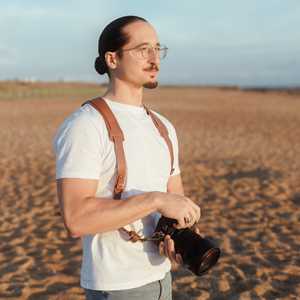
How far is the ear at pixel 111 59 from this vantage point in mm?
1806

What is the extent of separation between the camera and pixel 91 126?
1640 mm

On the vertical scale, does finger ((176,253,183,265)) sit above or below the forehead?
below

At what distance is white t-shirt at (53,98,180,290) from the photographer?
1.62 meters

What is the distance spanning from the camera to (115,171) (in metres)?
1.70

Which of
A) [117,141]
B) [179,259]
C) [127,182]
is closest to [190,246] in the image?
[179,259]

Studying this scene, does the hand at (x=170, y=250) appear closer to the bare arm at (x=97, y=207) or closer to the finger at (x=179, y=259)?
the finger at (x=179, y=259)

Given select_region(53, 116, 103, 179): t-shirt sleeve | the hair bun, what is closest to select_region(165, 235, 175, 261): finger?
select_region(53, 116, 103, 179): t-shirt sleeve

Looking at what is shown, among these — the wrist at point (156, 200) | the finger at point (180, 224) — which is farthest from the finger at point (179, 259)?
the wrist at point (156, 200)

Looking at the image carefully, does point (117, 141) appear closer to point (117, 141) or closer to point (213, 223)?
point (117, 141)

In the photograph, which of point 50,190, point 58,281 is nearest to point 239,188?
point 50,190

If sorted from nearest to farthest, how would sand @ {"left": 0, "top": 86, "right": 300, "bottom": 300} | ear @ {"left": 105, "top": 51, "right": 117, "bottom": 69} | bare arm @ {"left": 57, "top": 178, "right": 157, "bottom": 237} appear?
bare arm @ {"left": 57, "top": 178, "right": 157, "bottom": 237}
ear @ {"left": 105, "top": 51, "right": 117, "bottom": 69}
sand @ {"left": 0, "top": 86, "right": 300, "bottom": 300}

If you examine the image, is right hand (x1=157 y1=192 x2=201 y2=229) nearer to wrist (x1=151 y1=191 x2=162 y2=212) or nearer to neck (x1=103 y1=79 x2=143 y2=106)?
wrist (x1=151 y1=191 x2=162 y2=212)

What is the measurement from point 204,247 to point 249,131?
56.6ft

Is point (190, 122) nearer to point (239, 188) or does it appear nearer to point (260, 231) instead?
point (239, 188)
